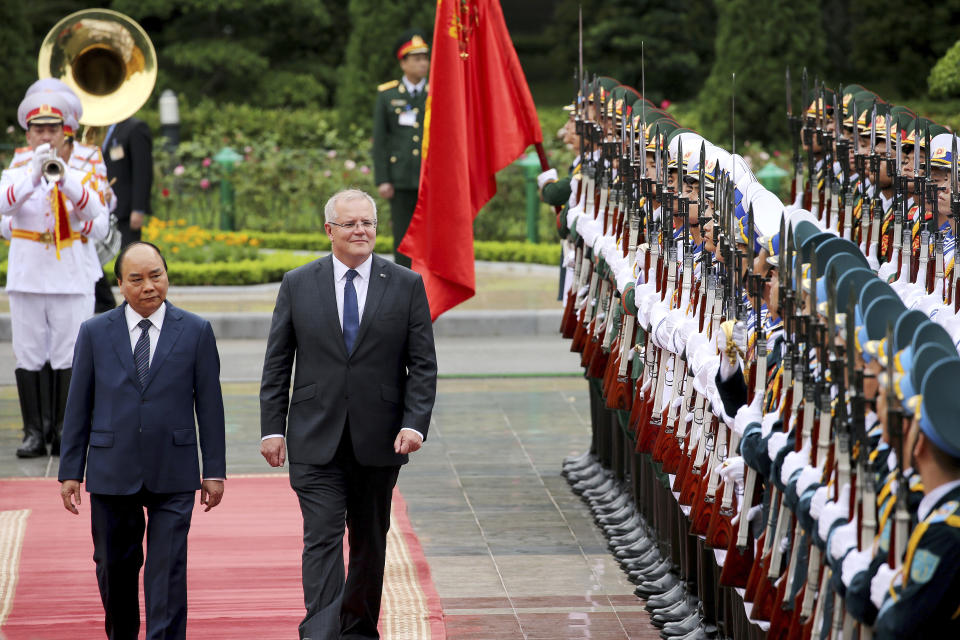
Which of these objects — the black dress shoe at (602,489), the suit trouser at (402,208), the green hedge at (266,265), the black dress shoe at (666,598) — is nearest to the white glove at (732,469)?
the black dress shoe at (666,598)

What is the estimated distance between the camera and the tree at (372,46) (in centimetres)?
2816

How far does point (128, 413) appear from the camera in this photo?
579cm

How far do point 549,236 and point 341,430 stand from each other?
45.7ft

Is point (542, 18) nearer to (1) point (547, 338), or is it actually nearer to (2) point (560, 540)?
(1) point (547, 338)

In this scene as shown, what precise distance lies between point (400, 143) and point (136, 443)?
776 centimetres

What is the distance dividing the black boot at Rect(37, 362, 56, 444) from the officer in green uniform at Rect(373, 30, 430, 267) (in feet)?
13.3

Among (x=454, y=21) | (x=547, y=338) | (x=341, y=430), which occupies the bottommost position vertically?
(x=547, y=338)

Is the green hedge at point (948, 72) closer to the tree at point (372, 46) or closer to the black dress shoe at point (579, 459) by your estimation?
the black dress shoe at point (579, 459)

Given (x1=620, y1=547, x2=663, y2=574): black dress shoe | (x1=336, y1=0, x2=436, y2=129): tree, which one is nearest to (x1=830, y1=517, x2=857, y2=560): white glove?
(x1=620, y1=547, x2=663, y2=574): black dress shoe

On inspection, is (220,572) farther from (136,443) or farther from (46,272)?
(46,272)

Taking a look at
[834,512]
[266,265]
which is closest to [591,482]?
[834,512]

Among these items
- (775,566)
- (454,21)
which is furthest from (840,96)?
(775,566)

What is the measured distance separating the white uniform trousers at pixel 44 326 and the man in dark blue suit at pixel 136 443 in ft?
12.4

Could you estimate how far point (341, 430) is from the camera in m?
6.00
